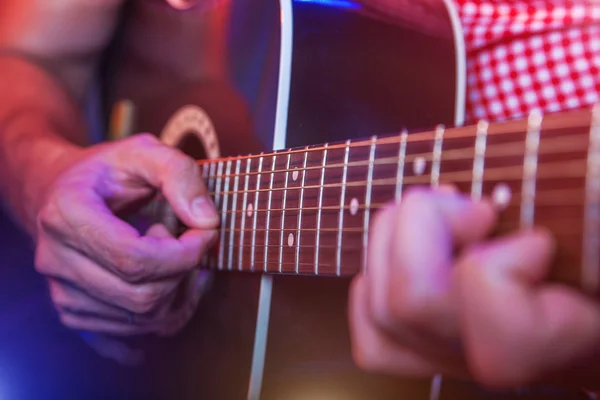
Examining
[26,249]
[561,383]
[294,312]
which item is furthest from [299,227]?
[26,249]

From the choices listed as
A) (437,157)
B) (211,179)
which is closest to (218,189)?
(211,179)

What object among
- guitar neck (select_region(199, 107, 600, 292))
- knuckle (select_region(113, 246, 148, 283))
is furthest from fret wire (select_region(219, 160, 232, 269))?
knuckle (select_region(113, 246, 148, 283))

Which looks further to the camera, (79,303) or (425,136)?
(79,303)

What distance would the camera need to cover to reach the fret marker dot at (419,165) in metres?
0.45

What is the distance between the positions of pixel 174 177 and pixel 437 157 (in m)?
0.38

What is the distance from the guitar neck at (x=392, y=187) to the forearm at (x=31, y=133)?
0.33 m

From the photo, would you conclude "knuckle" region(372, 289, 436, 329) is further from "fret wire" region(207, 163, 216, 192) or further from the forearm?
the forearm

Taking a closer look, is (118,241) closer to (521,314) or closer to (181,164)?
(181,164)

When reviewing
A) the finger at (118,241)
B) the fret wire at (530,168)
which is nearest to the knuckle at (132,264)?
the finger at (118,241)

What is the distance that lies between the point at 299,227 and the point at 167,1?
0.66m

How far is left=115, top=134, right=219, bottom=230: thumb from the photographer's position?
2.29 ft

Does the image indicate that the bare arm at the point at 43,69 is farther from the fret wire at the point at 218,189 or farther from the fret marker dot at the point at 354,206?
the fret marker dot at the point at 354,206

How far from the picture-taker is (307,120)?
2.30 ft

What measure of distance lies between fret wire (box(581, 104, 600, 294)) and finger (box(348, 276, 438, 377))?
0.15 m
